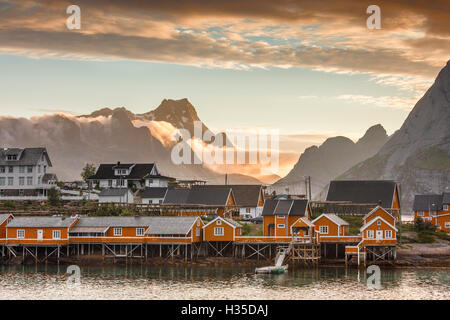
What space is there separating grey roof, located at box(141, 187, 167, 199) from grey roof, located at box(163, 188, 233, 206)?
166 centimetres

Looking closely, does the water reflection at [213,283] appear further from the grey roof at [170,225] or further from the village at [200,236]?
the grey roof at [170,225]

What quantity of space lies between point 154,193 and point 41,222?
27971 millimetres

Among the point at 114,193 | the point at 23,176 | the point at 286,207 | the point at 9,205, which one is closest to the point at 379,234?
the point at 286,207

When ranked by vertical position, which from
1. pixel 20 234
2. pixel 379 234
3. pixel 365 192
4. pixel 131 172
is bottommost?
pixel 20 234

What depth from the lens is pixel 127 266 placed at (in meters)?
77.8

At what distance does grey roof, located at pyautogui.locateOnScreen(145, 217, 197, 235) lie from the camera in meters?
79.2

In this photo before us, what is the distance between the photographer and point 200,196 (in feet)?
337

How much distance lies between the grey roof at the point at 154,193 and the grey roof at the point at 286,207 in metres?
27.0

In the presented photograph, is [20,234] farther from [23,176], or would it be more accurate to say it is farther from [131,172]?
[131,172]

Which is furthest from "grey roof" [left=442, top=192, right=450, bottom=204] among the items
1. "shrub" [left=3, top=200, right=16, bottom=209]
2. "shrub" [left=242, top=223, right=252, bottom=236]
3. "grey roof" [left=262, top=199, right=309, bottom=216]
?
"shrub" [left=3, top=200, right=16, bottom=209]

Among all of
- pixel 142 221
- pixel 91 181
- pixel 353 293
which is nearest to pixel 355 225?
pixel 142 221

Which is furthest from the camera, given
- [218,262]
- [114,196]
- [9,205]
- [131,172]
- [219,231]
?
[131,172]

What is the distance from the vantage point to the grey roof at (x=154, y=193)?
10725 centimetres
